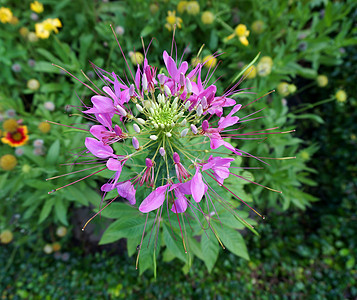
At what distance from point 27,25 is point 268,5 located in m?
2.69

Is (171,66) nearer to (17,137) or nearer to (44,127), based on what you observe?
(44,127)

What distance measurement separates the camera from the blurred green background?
6.73 ft

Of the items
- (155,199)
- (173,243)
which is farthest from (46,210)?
(155,199)

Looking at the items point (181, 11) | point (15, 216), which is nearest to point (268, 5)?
point (181, 11)

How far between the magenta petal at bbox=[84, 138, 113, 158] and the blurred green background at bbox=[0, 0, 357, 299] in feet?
3.61

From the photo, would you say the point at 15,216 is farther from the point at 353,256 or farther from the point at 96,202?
the point at 353,256

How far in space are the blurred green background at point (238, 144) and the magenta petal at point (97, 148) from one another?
3.61ft

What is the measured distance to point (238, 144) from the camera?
7.14 ft

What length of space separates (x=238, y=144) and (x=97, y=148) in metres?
1.57

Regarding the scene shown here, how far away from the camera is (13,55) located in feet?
7.52

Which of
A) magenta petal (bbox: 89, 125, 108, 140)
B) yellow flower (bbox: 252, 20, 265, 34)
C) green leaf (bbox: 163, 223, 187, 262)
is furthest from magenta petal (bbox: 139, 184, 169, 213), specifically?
yellow flower (bbox: 252, 20, 265, 34)

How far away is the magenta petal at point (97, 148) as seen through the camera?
84cm

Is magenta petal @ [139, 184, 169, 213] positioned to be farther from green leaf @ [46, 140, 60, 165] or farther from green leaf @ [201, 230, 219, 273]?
green leaf @ [46, 140, 60, 165]

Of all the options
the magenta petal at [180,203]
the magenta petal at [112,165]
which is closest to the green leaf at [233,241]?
the magenta petal at [180,203]
